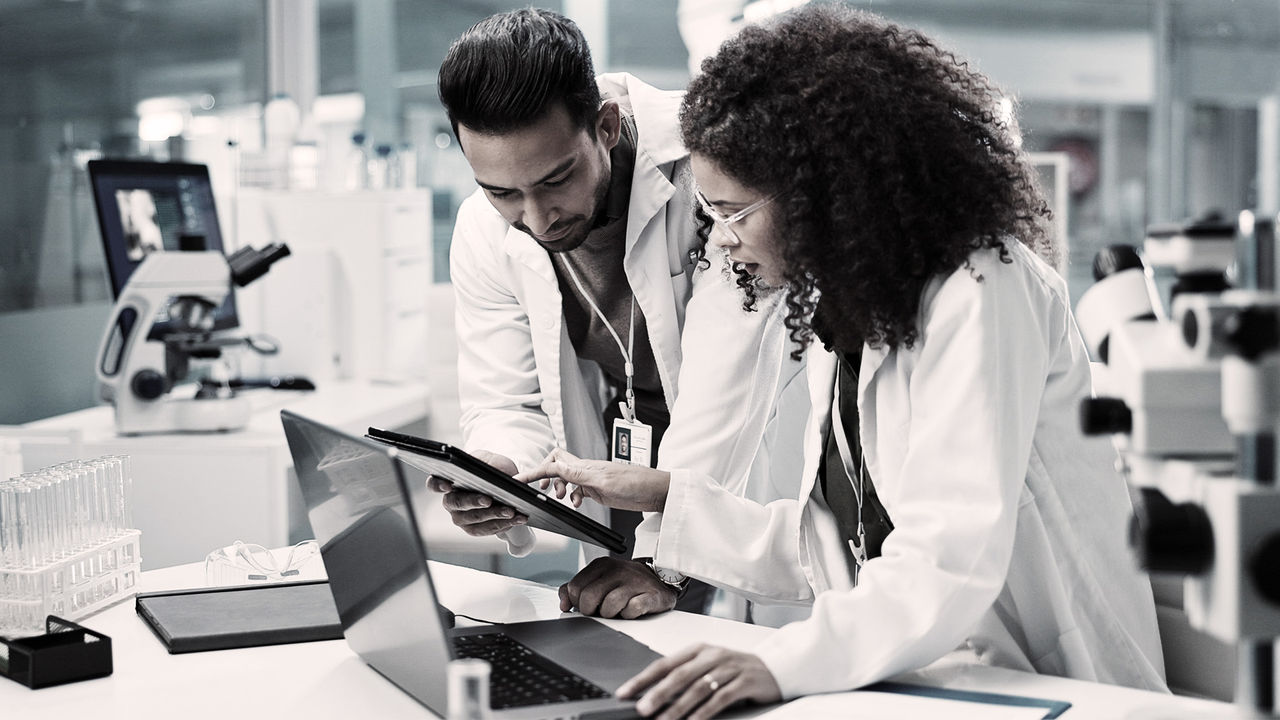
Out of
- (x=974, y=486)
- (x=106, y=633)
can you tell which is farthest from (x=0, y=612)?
(x=974, y=486)

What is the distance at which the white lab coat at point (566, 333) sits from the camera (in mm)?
1753

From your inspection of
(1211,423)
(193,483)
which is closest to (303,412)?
(193,483)

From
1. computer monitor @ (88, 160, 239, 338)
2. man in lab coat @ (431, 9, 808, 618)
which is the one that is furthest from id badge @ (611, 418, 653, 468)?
computer monitor @ (88, 160, 239, 338)

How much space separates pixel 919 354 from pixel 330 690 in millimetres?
691

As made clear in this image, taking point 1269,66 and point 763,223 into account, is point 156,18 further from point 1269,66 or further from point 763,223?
point 1269,66

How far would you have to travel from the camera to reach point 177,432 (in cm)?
267

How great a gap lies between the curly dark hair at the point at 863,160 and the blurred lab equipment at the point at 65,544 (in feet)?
2.77

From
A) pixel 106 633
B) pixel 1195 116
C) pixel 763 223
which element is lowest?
pixel 106 633

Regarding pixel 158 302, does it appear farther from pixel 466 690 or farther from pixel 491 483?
pixel 466 690

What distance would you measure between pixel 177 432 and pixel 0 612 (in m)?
1.33

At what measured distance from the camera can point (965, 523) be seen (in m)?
1.12

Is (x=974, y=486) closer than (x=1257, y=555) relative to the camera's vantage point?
No

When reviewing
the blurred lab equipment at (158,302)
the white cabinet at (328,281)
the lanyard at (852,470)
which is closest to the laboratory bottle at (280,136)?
the white cabinet at (328,281)

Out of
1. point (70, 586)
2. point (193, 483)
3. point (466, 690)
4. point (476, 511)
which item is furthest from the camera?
point (193, 483)
